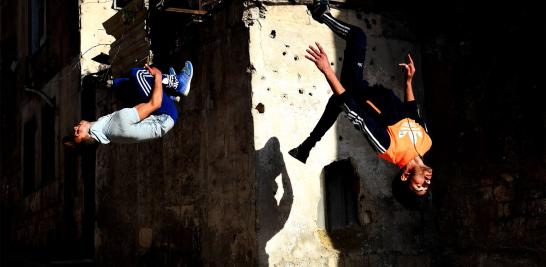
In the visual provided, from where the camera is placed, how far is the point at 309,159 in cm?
690

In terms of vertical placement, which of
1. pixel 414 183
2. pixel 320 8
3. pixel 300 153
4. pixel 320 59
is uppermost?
pixel 320 8

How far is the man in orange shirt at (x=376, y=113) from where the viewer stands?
18.1 ft

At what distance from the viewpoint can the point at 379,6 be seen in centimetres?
752

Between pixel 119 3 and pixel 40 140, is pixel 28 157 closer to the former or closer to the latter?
pixel 40 140

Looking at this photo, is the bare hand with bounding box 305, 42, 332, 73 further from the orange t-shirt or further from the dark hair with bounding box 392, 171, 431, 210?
the dark hair with bounding box 392, 171, 431, 210

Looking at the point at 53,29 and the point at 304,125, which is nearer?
the point at 304,125

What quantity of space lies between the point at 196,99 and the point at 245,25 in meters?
1.26

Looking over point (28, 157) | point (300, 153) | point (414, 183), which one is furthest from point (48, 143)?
point (414, 183)

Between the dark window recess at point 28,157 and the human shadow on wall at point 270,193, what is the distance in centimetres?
958

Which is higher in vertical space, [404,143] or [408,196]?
[404,143]

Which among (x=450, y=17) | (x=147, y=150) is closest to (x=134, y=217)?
(x=147, y=150)

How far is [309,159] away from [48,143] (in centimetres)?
826

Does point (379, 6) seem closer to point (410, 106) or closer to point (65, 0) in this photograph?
point (410, 106)

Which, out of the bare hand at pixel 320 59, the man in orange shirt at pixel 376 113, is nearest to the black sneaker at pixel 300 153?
the man in orange shirt at pixel 376 113
